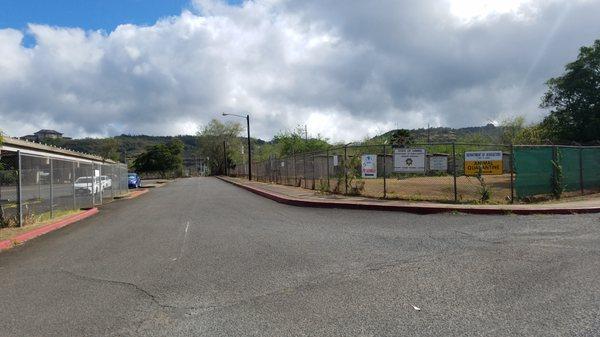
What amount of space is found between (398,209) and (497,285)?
31.9ft

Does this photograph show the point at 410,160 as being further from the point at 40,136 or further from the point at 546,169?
the point at 40,136

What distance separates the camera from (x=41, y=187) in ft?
54.4

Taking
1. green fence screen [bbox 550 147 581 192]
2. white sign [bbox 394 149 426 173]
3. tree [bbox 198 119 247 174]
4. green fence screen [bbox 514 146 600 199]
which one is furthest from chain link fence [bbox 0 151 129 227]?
tree [bbox 198 119 247 174]

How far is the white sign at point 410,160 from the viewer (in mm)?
19062

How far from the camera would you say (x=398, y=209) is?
54.0ft

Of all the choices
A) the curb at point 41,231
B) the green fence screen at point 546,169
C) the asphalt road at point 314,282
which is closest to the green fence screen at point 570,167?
the green fence screen at point 546,169

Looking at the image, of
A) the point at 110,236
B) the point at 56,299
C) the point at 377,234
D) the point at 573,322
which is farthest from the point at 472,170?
the point at 56,299

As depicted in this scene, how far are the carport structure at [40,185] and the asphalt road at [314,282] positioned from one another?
2.96m

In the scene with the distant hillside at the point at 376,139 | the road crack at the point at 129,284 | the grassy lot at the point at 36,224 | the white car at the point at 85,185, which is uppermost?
the distant hillside at the point at 376,139

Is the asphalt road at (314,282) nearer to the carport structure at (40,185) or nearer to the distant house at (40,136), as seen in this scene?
the carport structure at (40,185)

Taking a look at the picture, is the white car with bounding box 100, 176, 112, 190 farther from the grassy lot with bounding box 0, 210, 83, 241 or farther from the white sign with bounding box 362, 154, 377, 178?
the white sign with bounding box 362, 154, 377, 178

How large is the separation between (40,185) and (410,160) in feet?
40.5

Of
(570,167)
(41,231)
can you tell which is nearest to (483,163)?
(570,167)

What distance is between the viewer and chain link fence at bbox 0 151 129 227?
14586 mm
